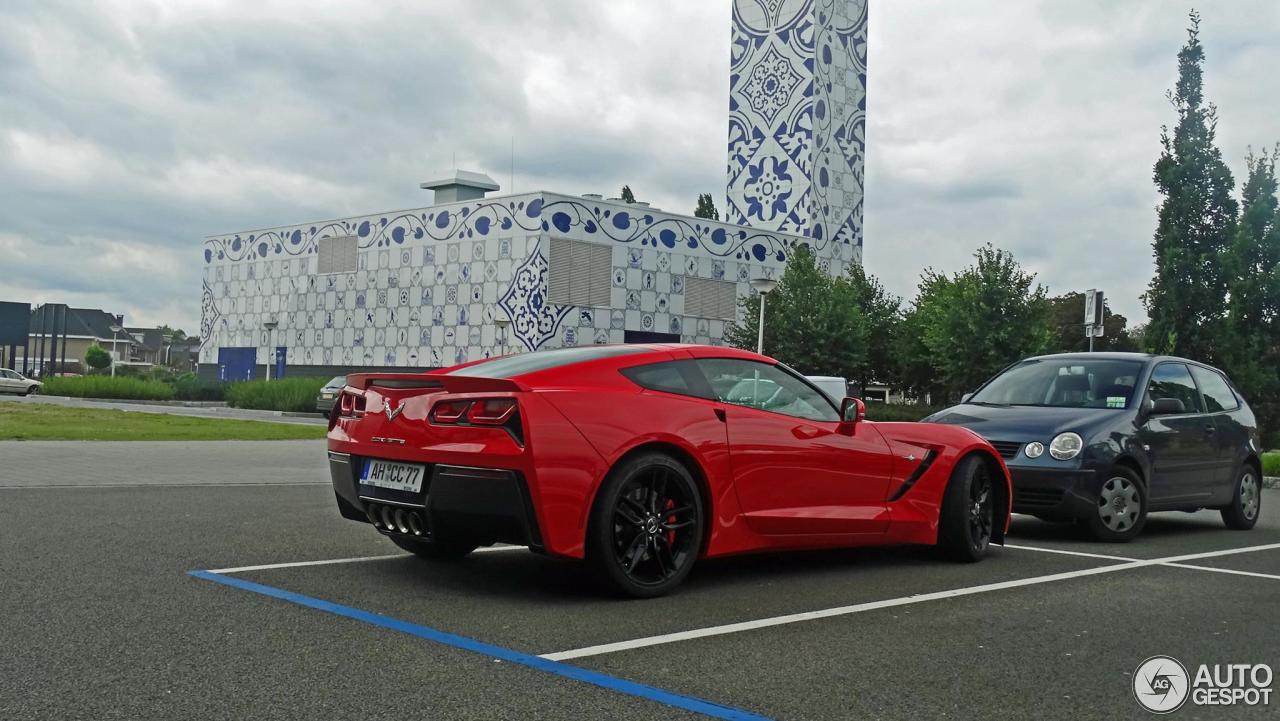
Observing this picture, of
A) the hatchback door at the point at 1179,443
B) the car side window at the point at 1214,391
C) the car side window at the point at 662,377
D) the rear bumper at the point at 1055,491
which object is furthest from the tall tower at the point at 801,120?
the car side window at the point at 662,377

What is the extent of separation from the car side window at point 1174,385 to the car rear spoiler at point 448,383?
634 cm

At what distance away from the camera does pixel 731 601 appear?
614 cm

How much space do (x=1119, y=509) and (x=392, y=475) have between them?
232 inches

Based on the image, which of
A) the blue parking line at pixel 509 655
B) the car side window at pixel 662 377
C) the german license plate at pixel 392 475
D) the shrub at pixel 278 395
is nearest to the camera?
the blue parking line at pixel 509 655

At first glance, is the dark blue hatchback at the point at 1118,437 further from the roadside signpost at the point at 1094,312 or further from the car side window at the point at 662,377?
the roadside signpost at the point at 1094,312

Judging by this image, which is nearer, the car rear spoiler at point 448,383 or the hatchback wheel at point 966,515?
the car rear spoiler at point 448,383

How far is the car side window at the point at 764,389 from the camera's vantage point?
670 cm

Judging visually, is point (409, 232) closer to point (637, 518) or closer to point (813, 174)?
point (813, 174)

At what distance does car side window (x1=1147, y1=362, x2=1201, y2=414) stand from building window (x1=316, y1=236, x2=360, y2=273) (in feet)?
149

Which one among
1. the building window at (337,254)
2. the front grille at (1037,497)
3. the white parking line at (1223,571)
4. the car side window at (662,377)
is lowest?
the white parking line at (1223,571)

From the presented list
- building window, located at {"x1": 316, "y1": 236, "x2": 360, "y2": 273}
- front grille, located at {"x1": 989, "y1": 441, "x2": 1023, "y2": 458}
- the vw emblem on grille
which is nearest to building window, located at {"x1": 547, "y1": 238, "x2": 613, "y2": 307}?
building window, located at {"x1": 316, "y1": 236, "x2": 360, "y2": 273}

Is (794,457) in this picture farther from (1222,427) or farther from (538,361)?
(1222,427)

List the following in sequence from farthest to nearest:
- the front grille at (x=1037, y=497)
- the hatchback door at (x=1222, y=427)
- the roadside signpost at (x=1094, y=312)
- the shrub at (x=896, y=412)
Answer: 1. the shrub at (x=896, y=412)
2. the roadside signpost at (x=1094, y=312)
3. the hatchback door at (x=1222, y=427)
4. the front grille at (x=1037, y=497)

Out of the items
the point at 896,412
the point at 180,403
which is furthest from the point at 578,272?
the point at 180,403
